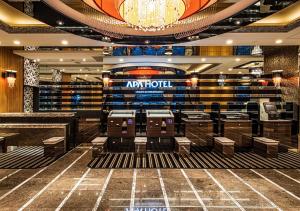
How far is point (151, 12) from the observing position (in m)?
4.99

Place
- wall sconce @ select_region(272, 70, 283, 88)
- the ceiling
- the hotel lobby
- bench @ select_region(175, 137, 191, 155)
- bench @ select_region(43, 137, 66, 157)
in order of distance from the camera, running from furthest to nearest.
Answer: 1. wall sconce @ select_region(272, 70, 283, 88)
2. bench @ select_region(175, 137, 191, 155)
3. bench @ select_region(43, 137, 66, 157)
4. the ceiling
5. the hotel lobby

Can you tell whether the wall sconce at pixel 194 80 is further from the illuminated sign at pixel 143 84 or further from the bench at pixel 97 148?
the bench at pixel 97 148

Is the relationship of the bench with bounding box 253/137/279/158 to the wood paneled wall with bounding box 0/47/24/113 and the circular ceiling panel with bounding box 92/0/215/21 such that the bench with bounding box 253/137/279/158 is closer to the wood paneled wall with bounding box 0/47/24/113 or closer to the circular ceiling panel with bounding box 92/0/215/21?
the circular ceiling panel with bounding box 92/0/215/21

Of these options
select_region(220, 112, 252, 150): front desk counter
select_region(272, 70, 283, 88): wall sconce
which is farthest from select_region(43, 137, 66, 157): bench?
select_region(272, 70, 283, 88): wall sconce

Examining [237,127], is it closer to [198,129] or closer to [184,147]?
[198,129]

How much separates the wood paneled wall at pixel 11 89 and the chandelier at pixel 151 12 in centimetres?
667

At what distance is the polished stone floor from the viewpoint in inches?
153

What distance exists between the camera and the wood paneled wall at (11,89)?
9.55 metres

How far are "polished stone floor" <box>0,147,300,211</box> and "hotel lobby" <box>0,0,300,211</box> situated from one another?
0.07 feet

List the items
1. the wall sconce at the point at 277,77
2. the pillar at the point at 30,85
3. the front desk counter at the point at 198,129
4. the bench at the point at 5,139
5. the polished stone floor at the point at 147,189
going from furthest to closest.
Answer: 1. the pillar at the point at 30,85
2. the wall sconce at the point at 277,77
3. the front desk counter at the point at 198,129
4. the bench at the point at 5,139
5. the polished stone floor at the point at 147,189

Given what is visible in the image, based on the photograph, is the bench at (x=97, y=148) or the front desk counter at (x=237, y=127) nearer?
the bench at (x=97, y=148)

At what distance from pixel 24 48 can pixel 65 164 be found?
18.8ft

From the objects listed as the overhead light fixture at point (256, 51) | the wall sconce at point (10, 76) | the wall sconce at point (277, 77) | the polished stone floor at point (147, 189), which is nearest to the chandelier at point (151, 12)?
the polished stone floor at point (147, 189)

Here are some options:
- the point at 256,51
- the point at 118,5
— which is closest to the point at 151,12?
the point at 118,5
